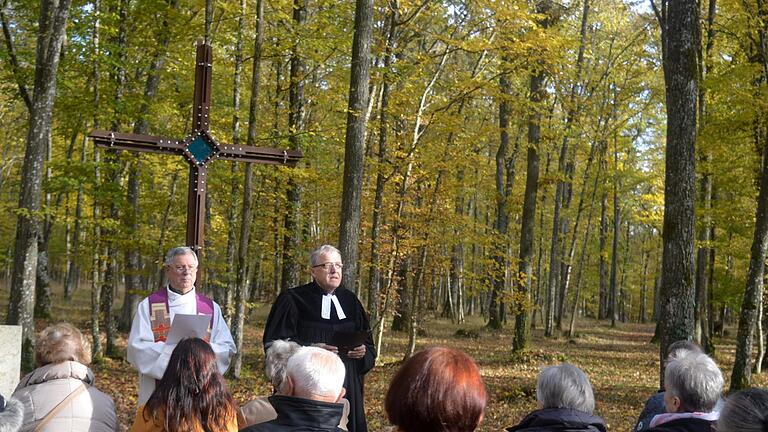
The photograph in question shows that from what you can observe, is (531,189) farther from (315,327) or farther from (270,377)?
(270,377)

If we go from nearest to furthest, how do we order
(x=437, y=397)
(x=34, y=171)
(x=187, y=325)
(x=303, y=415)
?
(x=437, y=397) < (x=303, y=415) < (x=187, y=325) < (x=34, y=171)

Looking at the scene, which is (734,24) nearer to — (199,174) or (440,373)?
(199,174)

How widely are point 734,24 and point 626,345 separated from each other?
1109cm

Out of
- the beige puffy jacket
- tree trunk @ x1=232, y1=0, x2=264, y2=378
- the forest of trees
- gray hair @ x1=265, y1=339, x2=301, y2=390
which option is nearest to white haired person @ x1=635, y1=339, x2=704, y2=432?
gray hair @ x1=265, y1=339, x2=301, y2=390

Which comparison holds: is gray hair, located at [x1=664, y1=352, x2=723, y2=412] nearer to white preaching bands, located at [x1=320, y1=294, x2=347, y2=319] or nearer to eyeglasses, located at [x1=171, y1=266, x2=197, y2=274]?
white preaching bands, located at [x1=320, y1=294, x2=347, y2=319]

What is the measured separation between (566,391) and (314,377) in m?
1.22

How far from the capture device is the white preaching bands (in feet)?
19.4

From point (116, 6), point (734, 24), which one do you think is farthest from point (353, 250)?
point (734, 24)

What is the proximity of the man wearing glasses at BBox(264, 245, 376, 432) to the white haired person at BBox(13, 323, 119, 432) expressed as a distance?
6.49 feet

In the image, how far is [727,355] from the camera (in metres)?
18.5

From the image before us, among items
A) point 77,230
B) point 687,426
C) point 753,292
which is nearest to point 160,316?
point 687,426

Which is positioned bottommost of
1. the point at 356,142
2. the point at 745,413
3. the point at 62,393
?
the point at 62,393

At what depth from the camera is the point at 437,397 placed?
2316 mm

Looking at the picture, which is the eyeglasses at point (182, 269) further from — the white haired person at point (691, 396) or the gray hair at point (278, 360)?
the white haired person at point (691, 396)
